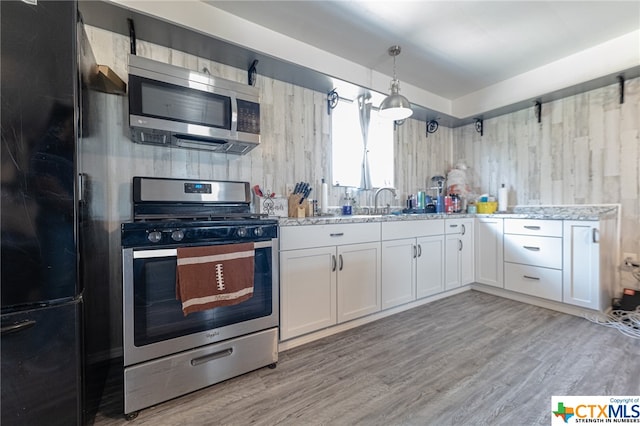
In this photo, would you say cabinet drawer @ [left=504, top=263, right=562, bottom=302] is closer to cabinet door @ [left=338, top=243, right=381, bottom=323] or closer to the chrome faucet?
the chrome faucet

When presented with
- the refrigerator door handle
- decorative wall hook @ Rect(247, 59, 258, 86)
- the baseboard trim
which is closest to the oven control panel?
the refrigerator door handle

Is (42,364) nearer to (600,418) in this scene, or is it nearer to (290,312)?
(290,312)

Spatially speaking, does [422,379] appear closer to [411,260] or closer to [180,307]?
[411,260]

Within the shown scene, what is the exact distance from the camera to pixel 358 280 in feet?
7.20

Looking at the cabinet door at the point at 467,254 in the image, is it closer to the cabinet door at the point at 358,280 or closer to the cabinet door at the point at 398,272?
the cabinet door at the point at 398,272

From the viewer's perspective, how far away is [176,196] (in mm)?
1698

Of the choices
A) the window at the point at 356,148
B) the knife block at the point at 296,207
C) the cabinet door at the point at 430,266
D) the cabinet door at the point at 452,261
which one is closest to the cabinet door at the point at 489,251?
the cabinet door at the point at 452,261

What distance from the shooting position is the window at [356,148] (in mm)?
2906

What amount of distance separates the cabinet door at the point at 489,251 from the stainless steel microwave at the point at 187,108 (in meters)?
2.72

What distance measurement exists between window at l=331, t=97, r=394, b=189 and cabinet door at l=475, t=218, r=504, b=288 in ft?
3.88

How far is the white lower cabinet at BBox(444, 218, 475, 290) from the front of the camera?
291cm

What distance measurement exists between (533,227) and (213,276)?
2.99 metres

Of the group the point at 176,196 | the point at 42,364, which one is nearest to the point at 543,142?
the point at 176,196

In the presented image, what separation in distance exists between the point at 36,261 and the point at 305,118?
2.17 metres
